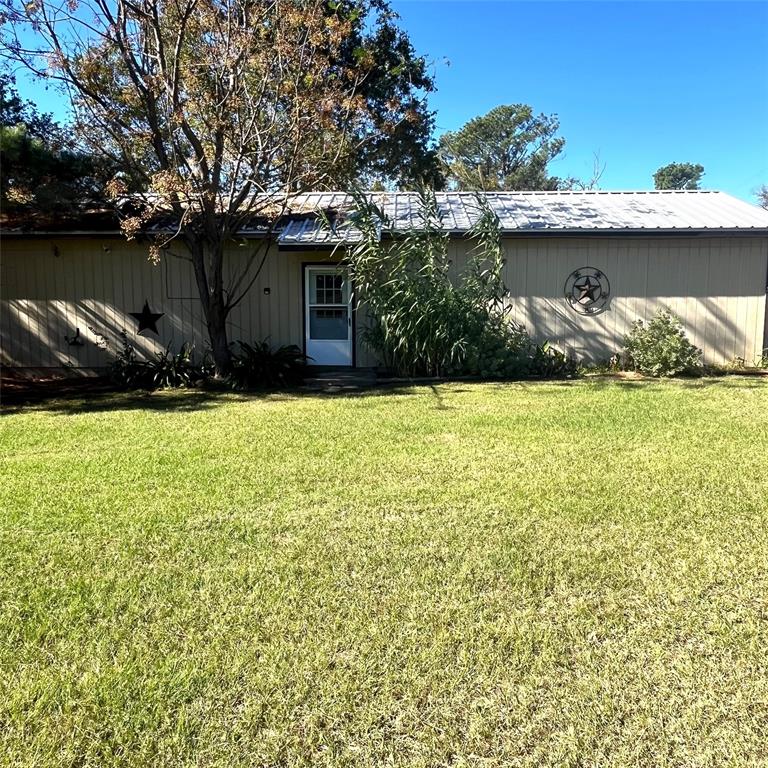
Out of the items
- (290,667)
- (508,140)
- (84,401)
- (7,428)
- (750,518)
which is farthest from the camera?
(508,140)

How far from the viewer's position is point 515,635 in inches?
105

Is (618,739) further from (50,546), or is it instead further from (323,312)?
(323,312)

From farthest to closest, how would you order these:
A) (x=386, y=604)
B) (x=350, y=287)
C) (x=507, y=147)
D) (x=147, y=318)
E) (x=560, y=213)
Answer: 1. (x=507, y=147)
2. (x=560, y=213)
3. (x=147, y=318)
4. (x=350, y=287)
5. (x=386, y=604)

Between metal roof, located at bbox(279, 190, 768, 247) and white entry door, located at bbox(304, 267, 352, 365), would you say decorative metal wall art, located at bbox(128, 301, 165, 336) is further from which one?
metal roof, located at bbox(279, 190, 768, 247)

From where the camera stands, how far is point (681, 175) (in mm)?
55375

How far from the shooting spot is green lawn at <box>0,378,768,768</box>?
2.13m

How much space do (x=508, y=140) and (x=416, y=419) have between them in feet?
138

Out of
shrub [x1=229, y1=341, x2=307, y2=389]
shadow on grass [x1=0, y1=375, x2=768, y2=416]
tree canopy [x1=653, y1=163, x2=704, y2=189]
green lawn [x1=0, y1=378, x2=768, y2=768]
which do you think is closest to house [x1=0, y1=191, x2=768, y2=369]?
shrub [x1=229, y1=341, x2=307, y2=389]

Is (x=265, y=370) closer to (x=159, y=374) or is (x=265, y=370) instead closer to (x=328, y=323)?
(x=159, y=374)

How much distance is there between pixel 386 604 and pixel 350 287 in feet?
28.2

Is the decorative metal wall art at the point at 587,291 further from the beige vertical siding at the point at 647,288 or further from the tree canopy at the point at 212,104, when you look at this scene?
the tree canopy at the point at 212,104

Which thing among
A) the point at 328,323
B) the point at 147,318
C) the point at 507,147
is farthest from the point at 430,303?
the point at 507,147

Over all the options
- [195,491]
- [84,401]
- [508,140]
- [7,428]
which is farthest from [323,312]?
[508,140]

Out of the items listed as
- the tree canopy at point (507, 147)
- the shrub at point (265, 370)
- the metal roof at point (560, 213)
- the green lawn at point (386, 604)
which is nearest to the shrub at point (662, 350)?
the metal roof at point (560, 213)
